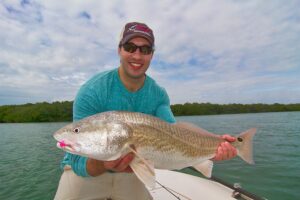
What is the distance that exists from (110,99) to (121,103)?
175mm

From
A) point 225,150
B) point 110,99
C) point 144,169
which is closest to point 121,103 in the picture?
point 110,99

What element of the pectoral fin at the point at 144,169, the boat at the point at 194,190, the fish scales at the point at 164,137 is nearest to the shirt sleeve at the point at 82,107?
the fish scales at the point at 164,137

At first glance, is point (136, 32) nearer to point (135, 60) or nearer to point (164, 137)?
point (135, 60)

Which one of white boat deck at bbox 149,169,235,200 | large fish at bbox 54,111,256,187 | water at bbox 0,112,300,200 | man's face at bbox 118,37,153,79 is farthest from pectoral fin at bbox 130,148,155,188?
water at bbox 0,112,300,200

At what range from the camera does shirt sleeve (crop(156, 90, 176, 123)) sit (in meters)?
4.56

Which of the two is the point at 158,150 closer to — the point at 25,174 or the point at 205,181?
the point at 205,181

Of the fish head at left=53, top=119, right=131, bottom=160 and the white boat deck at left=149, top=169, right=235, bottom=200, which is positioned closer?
the fish head at left=53, top=119, right=131, bottom=160

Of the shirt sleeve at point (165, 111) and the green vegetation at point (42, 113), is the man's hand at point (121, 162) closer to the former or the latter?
the shirt sleeve at point (165, 111)

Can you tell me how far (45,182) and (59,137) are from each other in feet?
38.7

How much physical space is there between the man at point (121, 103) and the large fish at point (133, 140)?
1.80 ft

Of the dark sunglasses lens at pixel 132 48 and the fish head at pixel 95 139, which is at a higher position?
the dark sunglasses lens at pixel 132 48

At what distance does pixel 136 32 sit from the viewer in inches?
158

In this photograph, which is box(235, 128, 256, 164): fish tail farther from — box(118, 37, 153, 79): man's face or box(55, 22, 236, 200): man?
box(118, 37, 153, 79): man's face

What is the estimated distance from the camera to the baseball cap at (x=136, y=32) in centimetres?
401
